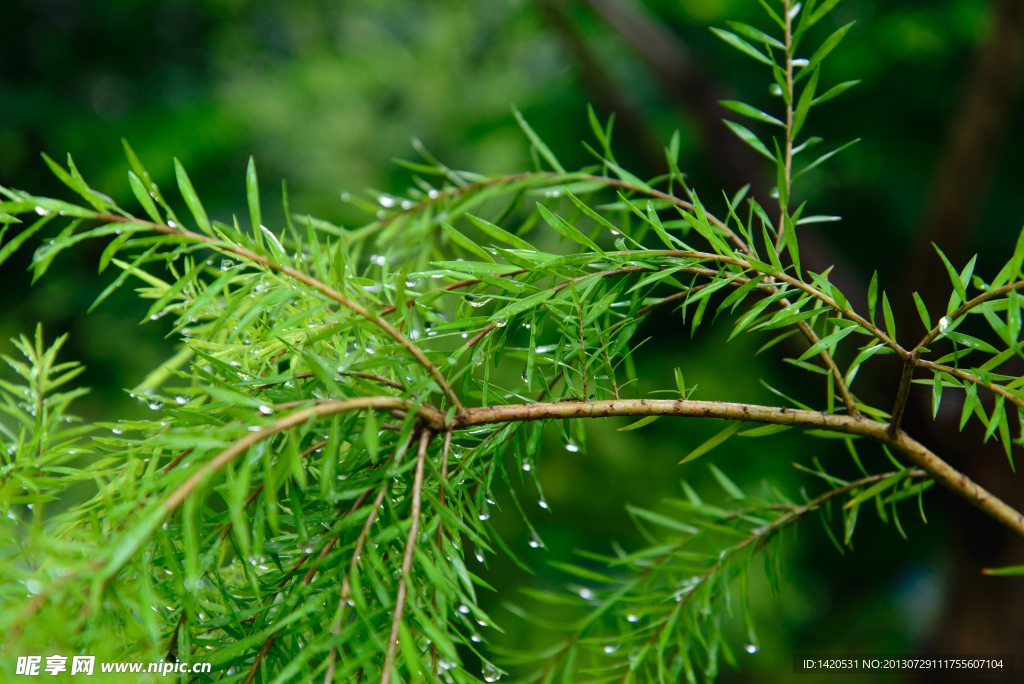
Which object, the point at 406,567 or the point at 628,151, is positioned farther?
the point at 628,151

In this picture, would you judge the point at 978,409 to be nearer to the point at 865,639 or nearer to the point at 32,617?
the point at 32,617

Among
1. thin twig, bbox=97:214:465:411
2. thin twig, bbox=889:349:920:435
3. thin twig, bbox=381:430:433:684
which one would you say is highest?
thin twig, bbox=97:214:465:411

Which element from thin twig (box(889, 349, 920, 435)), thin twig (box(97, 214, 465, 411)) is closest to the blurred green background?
thin twig (box(889, 349, 920, 435))

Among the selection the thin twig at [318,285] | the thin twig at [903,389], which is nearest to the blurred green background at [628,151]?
the thin twig at [903,389]

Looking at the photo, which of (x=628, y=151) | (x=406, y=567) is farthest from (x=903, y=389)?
(x=628, y=151)

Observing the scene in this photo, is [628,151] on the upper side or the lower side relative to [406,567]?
upper

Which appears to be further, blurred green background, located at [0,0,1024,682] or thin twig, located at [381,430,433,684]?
blurred green background, located at [0,0,1024,682]

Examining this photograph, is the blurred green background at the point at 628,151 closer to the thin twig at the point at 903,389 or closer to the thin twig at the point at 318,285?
the thin twig at the point at 903,389

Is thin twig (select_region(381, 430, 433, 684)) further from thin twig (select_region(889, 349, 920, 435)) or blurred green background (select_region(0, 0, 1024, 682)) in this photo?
blurred green background (select_region(0, 0, 1024, 682))

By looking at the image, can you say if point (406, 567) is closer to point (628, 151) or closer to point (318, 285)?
point (318, 285)
